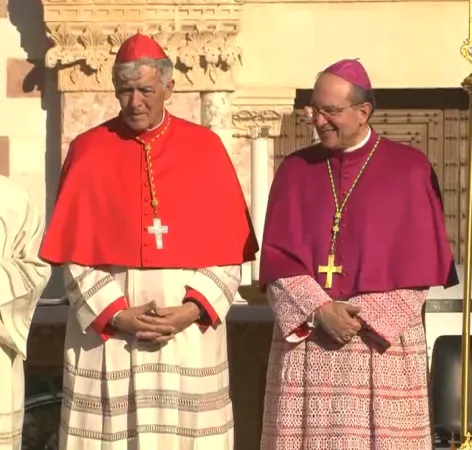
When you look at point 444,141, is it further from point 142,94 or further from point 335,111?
point 142,94

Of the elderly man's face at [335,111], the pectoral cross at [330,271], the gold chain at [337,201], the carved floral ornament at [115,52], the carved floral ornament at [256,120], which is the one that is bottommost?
the pectoral cross at [330,271]

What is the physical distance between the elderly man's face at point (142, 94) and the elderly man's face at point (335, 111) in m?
0.57

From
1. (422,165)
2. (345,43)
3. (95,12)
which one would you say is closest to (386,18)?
(345,43)

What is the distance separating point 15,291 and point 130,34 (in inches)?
145

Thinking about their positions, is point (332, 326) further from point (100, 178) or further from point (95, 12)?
point (95, 12)

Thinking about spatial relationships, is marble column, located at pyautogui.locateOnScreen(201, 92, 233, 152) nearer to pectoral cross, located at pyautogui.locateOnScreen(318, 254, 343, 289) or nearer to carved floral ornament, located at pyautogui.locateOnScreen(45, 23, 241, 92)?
carved floral ornament, located at pyautogui.locateOnScreen(45, 23, 241, 92)

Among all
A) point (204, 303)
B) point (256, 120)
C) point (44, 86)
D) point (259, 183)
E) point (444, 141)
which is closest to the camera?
point (204, 303)

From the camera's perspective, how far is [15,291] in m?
7.94

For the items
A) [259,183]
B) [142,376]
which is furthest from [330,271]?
[259,183]

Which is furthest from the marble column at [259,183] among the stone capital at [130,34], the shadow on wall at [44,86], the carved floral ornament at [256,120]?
the shadow on wall at [44,86]

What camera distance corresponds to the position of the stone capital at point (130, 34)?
11.4 metres

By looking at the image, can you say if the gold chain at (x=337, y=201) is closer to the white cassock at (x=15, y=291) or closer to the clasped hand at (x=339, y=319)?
the clasped hand at (x=339, y=319)

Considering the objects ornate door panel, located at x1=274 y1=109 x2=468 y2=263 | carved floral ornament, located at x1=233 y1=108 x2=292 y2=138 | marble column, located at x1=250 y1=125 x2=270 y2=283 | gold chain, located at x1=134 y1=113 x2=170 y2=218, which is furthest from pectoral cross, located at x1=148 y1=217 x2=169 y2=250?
ornate door panel, located at x1=274 y1=109 x2=468 y2=263

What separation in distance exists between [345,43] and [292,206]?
12.1ft
